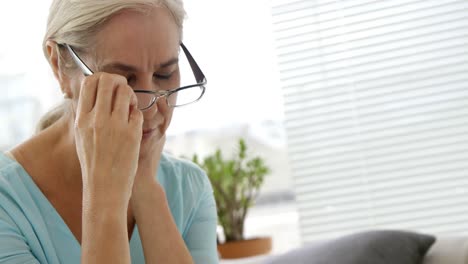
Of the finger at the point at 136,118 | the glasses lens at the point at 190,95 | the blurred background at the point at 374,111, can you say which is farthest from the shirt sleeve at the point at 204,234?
the blurred background at the point at 374,111

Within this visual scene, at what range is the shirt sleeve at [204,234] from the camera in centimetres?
180

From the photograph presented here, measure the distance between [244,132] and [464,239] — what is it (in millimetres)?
2069

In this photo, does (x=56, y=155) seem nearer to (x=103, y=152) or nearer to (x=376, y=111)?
(x=103, y=152)

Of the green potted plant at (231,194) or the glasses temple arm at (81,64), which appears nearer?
the glasses temple arm at (81,64)

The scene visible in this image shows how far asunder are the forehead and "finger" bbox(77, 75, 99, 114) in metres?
0.06

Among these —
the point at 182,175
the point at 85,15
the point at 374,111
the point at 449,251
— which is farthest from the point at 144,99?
the point at 374,111

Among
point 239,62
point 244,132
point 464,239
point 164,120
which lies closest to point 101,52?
point 164,120

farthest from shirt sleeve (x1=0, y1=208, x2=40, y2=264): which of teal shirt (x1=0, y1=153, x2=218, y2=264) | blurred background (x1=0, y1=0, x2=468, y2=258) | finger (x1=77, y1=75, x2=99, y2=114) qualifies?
blurred background (x1=0, y1=0, x2=468, y2=258)

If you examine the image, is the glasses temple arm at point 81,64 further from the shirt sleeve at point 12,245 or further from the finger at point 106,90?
the shirt sleeve at point 12,245

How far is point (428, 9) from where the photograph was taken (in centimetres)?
341

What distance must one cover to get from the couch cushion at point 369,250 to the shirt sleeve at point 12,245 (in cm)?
92

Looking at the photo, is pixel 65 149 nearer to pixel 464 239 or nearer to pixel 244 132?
pixel 464 239

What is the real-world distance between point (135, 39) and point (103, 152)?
23cm

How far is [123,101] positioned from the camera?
1514 millimetres
